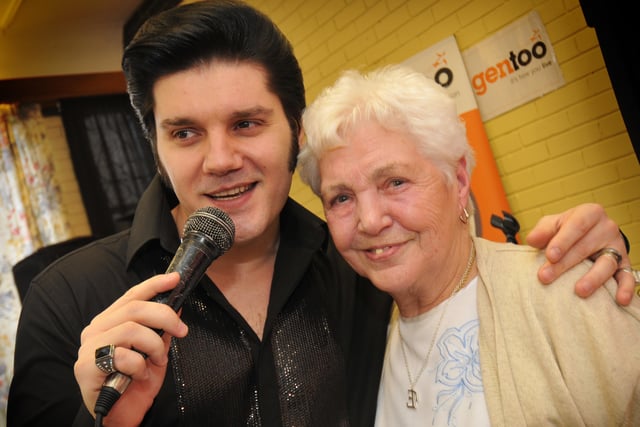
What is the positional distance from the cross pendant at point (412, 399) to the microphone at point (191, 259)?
0.62 meters

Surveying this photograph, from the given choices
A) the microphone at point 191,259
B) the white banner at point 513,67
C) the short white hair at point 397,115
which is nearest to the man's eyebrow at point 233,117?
the short white hair at point 397,115

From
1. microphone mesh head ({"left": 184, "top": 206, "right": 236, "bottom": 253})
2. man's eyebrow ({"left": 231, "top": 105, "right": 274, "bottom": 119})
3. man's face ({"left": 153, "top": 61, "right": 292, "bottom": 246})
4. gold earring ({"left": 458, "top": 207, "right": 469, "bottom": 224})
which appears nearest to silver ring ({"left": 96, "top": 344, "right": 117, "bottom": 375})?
microphone mesh head ({"left": 184, "top": 206, "right": 236, "bottom": 253})

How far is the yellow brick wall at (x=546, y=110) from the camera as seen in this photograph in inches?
111

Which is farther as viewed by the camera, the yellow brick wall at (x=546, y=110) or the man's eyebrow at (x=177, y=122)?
the yellow brick wall at (x=546, y=110)

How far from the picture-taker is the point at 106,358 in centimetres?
100

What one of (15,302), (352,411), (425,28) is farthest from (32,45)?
(352,411)

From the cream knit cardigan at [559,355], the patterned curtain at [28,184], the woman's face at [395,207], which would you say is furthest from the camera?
the patterned curtain at [28,184]

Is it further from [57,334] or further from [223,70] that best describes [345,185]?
[57,334]

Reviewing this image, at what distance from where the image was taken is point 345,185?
148 cm

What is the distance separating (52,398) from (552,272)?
114cm

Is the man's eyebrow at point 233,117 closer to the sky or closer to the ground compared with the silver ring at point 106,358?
closer to the sky

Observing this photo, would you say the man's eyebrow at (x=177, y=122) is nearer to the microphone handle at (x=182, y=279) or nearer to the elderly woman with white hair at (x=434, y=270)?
the elderly woman with white hair at (x=434, y=270)

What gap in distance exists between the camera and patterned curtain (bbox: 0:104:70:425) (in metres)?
5.60

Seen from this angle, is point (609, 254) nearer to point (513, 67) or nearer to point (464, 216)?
point (464, 216)
